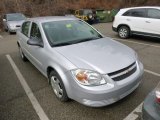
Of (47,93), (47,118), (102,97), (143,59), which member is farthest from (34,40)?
(143,59)

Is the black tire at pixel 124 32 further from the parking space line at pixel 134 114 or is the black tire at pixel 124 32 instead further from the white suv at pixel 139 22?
the parking space line at pixel 134 114

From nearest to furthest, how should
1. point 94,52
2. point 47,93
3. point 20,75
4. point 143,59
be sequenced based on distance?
point 94,52
point 47,93
point 20,75
point 143,59

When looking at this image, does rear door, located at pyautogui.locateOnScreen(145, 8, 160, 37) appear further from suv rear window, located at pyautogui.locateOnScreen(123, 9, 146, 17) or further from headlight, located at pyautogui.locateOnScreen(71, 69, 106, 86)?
headlight, located at pyautogui.locateOnScreen(71, 69, 106, 86)

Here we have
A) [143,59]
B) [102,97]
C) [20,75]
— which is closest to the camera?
[102,97]

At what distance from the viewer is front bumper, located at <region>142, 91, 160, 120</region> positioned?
2168mm

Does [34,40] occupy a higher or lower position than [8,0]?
lower

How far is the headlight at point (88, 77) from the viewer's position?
311 cm

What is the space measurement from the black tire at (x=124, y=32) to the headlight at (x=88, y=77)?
7078mm

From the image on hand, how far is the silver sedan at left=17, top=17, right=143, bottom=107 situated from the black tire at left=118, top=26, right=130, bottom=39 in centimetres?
532

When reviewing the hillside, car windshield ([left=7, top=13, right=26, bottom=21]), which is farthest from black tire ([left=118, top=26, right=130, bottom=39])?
the hillside

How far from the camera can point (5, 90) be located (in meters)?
4.52

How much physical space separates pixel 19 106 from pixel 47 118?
754mm

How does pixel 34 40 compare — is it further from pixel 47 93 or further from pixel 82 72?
pixel 82 72

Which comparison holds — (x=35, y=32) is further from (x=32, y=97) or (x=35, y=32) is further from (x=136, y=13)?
(x=136, y=13)
